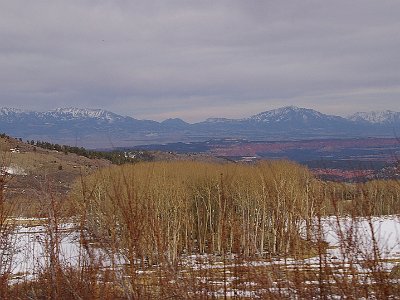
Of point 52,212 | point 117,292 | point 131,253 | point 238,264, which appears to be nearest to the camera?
point 131,253

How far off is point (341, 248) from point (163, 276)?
230cm

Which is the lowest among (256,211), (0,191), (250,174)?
(256,211)

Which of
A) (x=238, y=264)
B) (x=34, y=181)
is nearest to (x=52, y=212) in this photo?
(x=34, y=181)

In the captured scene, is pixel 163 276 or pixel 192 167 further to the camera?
pixel 192 167

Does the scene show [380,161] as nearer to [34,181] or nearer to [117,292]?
[117,292]

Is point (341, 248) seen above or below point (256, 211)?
above

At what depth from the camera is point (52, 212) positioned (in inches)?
263

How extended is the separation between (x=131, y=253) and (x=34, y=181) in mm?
2985

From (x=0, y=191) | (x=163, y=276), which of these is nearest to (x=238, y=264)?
(x=163, y=276)

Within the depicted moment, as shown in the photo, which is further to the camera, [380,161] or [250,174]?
[250,174]

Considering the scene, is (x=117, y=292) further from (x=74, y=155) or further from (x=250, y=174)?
(x=74, y=155)

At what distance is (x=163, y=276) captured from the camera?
6211 mm

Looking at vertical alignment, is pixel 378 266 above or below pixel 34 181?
below

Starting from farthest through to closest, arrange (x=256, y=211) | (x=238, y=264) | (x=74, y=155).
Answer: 1. (x=74, y=155)
2. (x=256, y=211)
3. (x=238, y=264)
